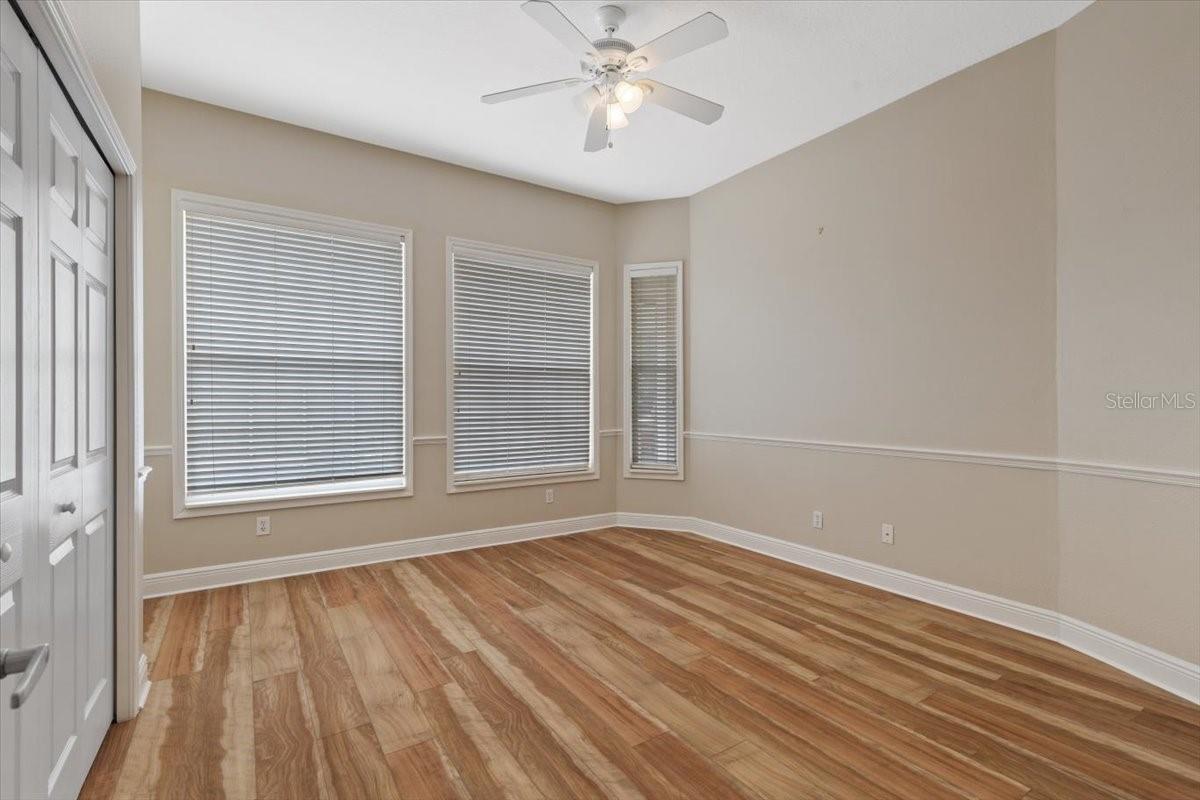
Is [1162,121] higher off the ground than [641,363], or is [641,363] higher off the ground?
[1162,121]

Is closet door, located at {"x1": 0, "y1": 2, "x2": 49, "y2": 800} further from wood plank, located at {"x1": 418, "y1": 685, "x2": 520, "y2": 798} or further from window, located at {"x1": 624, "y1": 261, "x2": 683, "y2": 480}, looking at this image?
window, located at {"x1": 624, "y1": 261, "x2": 683, "y2": 480}

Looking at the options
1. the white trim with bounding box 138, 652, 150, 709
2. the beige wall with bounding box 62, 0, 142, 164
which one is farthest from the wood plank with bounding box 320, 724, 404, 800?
the beige wall with bounding box 62, 0, 142, 164

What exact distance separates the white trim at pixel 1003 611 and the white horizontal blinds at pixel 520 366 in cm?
164

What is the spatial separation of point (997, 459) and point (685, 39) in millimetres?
2692

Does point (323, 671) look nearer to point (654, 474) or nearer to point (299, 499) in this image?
point (299, 499)

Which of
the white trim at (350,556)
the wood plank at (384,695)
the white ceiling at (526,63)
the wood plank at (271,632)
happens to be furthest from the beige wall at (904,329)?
the wood plank at (271,632)

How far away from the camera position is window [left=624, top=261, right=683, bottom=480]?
5.15 m

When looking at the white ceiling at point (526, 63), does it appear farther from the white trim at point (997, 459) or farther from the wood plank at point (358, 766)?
the wood plank at point (358, 766)

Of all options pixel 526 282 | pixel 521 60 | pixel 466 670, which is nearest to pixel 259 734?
pixel 466 670

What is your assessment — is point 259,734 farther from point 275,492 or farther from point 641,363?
point 641,363

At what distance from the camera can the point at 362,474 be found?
13.4ft

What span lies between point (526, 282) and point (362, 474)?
6.75ft

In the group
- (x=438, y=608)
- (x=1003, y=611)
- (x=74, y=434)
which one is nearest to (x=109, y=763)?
(x=74, y=434)

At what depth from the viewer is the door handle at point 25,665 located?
754mm
